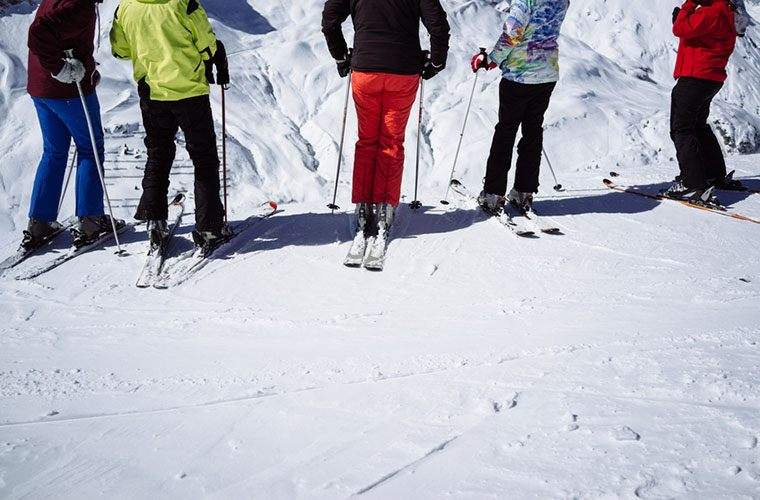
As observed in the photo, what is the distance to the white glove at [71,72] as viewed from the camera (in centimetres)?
332

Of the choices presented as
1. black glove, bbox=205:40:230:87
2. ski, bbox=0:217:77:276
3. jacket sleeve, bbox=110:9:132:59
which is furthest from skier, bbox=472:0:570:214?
ski, bbox=0:217:77:276

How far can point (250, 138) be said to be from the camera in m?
11.4

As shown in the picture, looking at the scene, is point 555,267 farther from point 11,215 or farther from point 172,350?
point 11,215

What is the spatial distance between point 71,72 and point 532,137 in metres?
3.54

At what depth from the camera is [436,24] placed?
325cm

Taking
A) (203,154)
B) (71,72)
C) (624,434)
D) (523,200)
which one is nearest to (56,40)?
(71,72)

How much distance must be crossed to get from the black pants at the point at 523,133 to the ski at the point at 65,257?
3.31m

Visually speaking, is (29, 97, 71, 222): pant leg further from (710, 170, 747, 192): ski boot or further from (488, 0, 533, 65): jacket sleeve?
(710, 170, 747, 192): ski boot

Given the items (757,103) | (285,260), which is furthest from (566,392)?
→ (757,103)

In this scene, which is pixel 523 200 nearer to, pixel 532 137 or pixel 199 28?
pixel 532 137

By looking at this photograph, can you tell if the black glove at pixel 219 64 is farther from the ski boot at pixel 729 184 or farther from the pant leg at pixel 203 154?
the ski boot at pixel 729 184

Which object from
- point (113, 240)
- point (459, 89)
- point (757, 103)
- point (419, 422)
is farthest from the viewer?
point (757, 103)

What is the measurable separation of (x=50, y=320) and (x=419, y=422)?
7.96ft

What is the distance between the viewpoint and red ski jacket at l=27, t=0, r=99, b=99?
317 cm
